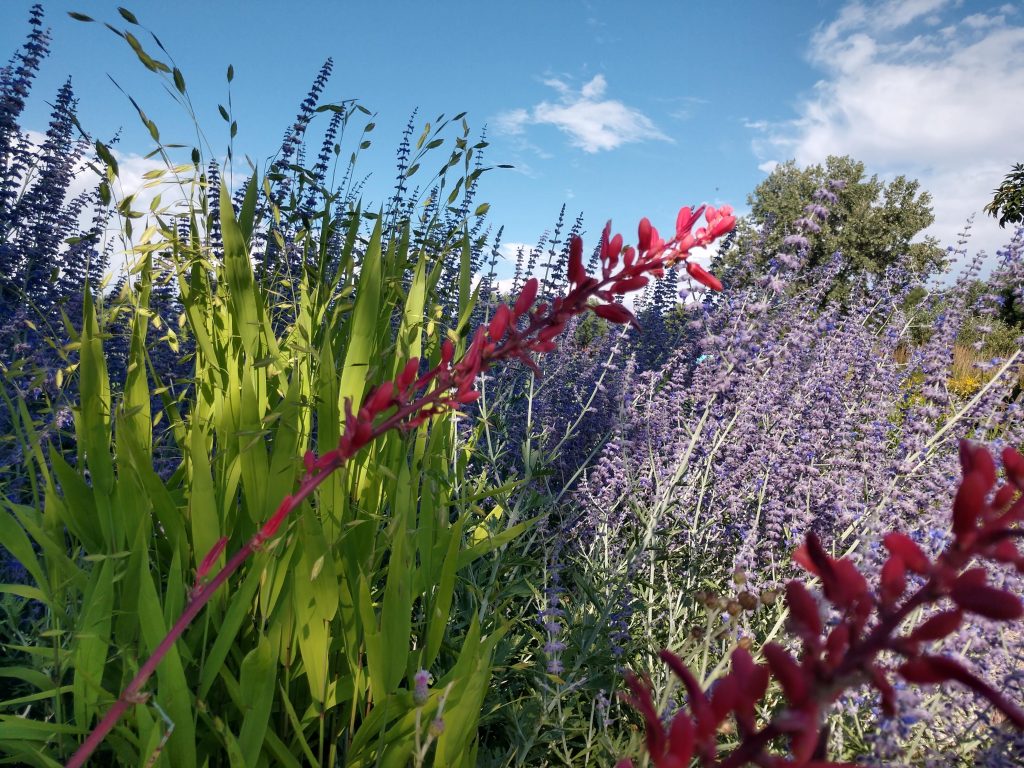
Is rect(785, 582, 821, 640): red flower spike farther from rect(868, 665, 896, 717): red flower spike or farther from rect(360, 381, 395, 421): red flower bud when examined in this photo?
rect(360, 381, 395, 421): red flower bud

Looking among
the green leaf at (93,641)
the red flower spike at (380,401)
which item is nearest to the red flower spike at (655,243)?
the red flower spike at (380,401)

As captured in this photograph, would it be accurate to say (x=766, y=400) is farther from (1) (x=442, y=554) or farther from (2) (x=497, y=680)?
(1) (x=442, y=554)

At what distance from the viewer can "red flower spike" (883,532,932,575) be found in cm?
38

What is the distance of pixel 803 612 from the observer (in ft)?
1.26

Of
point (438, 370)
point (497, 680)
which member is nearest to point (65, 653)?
point (438, 370)

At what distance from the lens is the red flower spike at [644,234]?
0.71 meters

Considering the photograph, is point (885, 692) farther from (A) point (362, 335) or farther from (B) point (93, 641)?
(A) point (362, 335)

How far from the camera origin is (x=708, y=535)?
3293mm

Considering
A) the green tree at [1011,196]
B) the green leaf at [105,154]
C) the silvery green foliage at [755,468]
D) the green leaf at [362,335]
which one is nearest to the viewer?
the green leaf at [105,154]

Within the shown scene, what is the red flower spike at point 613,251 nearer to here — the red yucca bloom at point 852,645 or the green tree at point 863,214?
the red yucca bloom at point 852,645

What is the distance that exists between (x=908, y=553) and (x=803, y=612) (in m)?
0.07

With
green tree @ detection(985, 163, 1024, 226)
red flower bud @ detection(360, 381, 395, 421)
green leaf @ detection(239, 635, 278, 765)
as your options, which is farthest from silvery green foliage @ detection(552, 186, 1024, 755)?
green tree @ detection(985, 163, 1024, 226)

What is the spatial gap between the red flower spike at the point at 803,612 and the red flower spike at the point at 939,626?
0.05m

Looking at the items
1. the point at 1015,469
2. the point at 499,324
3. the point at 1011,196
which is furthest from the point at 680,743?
the point at 1011,196
